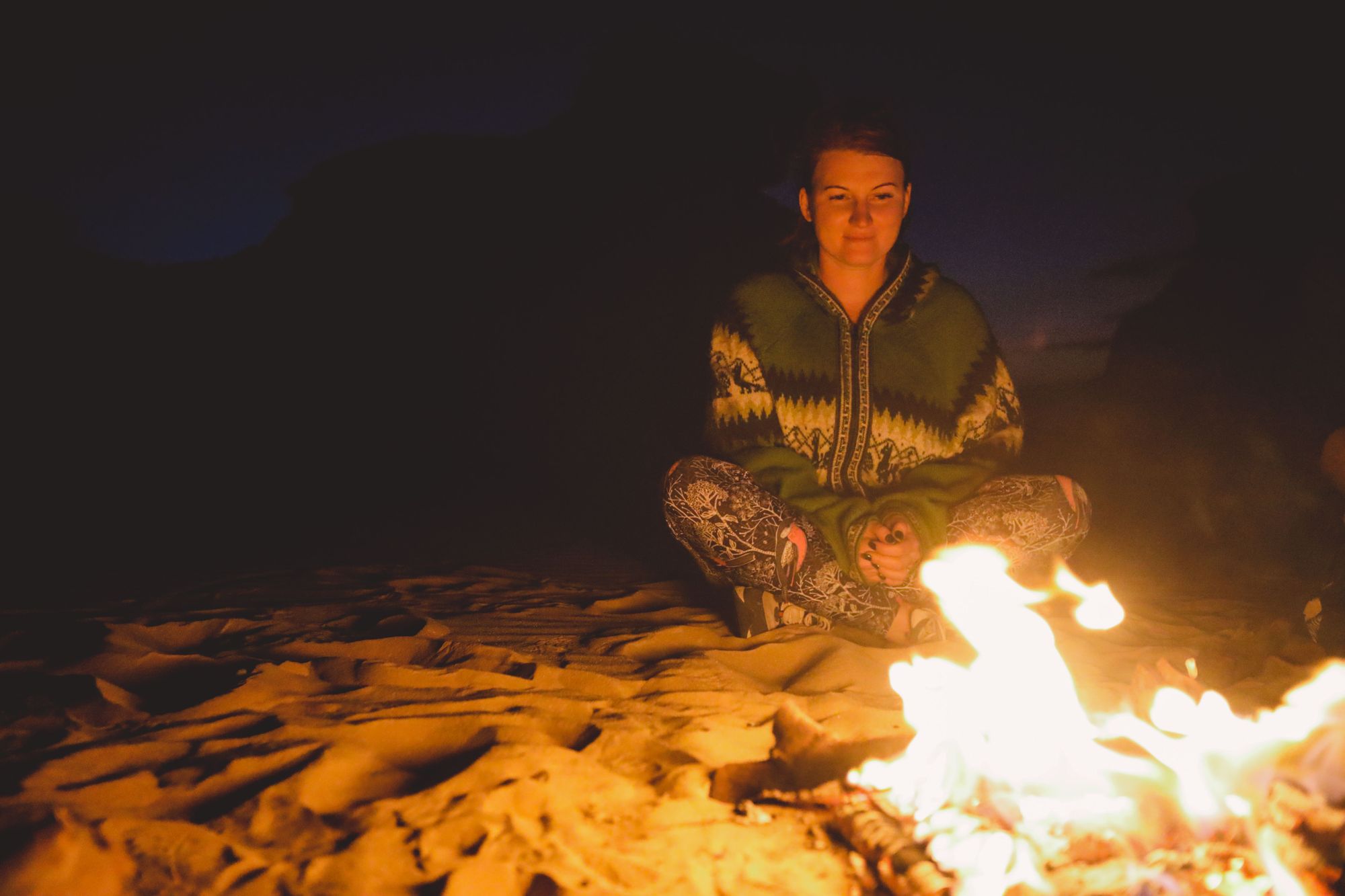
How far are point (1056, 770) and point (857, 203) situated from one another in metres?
1.99

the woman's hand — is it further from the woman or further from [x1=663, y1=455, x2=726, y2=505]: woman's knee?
[x1=663, y1=455, x2=726, y2=505]: woman's knee

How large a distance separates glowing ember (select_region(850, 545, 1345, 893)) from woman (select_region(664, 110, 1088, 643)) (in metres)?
0.72

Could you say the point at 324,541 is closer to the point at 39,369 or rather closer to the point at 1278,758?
the point at 1278,758

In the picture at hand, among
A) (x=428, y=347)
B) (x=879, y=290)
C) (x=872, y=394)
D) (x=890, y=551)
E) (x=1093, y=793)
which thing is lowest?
(x=1093, y=793)

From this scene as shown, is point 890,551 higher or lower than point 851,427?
lower

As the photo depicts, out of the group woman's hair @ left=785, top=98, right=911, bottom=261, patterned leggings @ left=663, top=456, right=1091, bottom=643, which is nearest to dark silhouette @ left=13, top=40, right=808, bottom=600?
patterned leggings @ left=663, top=456, right=1091, bottom=643

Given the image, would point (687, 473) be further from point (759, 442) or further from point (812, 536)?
point (812, 536)

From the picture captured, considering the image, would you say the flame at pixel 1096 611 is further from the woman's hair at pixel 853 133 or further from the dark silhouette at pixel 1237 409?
the woman's hair at pixel 853 133

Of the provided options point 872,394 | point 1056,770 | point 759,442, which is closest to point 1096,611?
point 872,394

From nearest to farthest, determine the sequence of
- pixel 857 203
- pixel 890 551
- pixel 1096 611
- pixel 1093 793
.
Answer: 1. pixel 1093 793
2. pixel 890 551
3. pixel 857 203
4. pixel 1096 611

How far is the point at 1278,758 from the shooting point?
4.25ft

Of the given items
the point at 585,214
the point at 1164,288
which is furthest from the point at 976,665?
the point at 585,214

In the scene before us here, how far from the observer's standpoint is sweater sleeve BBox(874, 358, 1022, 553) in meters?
2.62

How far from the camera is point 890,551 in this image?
232 cm
